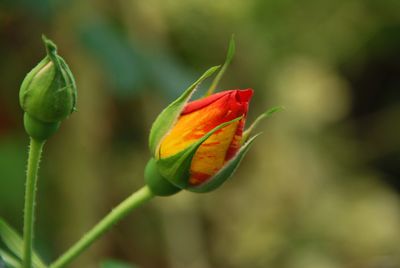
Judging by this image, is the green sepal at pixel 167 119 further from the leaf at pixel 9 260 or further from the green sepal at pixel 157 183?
the leaf at pixel 9 260

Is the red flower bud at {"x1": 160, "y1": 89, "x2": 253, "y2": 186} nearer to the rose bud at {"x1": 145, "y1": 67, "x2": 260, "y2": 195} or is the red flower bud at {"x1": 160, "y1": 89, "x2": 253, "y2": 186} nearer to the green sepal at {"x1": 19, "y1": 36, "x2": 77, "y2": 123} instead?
the rose bud at {"x1": 145, "y1": 67, "x2": 260, "y2": 195}

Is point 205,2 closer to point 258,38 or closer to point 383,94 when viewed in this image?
point 258,38

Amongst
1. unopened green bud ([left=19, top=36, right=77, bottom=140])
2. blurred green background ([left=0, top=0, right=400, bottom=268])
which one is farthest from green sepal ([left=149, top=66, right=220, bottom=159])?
blurred green background ([left=0, top=0, right=400, bottom=268])

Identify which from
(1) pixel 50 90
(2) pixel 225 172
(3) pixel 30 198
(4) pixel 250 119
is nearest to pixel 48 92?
(1) pixel 50 90

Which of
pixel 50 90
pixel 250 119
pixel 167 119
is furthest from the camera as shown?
pixel 250 119

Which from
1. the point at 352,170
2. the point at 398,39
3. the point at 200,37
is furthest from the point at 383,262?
the point at 398,39

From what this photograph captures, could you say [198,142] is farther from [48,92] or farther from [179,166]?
[48,92]
